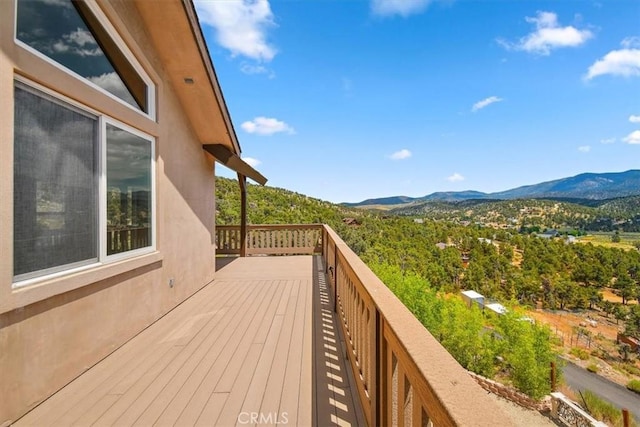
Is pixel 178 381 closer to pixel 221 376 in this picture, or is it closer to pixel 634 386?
pixel 221 376

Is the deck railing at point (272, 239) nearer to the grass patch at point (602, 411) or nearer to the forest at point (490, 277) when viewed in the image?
the forest at point (490, 277)

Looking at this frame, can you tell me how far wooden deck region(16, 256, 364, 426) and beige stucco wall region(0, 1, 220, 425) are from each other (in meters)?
0.18

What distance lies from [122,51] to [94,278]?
2.55 metres

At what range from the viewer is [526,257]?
59.8 metres

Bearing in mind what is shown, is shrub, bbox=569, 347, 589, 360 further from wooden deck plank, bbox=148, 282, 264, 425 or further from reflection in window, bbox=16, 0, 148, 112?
reflection in window, bbox=16, 0, 148, 112

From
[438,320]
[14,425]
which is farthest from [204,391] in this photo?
[438,320]

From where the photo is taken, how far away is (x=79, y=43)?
286cm

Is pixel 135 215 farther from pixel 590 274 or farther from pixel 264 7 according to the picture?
pixel 590 274

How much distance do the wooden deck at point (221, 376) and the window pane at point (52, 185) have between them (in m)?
1.06

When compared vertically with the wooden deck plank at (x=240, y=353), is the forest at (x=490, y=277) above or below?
below

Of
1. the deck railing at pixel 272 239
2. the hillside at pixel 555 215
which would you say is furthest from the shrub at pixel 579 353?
the hillside at pixel 555 215

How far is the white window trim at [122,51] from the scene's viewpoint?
222cm

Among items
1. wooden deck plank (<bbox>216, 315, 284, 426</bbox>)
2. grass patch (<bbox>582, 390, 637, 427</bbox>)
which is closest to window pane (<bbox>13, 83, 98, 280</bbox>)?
wooden deck plank (<bbox>216, 315, 284, 426</bbox>)

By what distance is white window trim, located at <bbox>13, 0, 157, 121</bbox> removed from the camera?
2.22 meters
